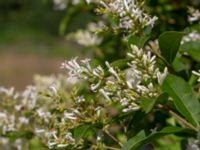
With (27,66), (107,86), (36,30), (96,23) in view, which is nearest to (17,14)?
(36,30)

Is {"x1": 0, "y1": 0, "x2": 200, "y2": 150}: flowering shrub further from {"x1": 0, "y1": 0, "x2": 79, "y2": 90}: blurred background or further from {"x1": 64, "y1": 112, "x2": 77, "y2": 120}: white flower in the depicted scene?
{"x1": 0, "y1": 0, "x2": 79, "y2": 90}: blurred background

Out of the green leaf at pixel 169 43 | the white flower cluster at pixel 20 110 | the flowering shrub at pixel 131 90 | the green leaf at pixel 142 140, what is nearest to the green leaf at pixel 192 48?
the flowering shrub at pixel 131 90

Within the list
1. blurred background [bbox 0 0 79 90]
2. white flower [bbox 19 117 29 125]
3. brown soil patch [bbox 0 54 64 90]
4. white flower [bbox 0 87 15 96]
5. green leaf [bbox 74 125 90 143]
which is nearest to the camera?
green leaf [bbox 74 125 90 143]

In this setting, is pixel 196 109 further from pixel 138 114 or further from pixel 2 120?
pixel 2 120

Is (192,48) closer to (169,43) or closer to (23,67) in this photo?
(169,43)

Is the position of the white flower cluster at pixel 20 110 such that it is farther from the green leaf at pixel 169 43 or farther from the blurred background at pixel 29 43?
the blurred background at pixel 29 43

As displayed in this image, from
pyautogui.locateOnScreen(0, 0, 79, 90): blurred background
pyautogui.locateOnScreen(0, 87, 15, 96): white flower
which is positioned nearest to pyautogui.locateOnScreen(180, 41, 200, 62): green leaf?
pyautogui.locateOnScreen(0, 87, 15, 96): white flower
